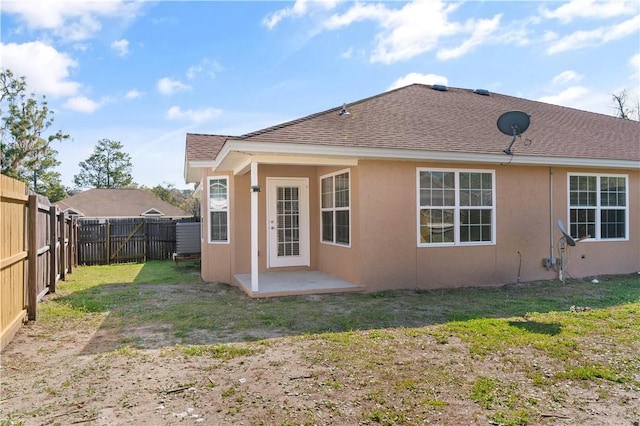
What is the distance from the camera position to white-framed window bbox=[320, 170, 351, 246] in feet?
27.1

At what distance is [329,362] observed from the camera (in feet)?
13.2

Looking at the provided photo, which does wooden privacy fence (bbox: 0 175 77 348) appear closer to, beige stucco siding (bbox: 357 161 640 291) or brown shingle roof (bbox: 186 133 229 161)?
brown shingle roof (bbox: 186 133 229 161)

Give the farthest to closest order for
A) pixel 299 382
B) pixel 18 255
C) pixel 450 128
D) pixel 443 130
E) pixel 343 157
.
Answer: pixel 450 128, pixel 443 130, pixel 343 157, pixel 18 255, pixel 299 382

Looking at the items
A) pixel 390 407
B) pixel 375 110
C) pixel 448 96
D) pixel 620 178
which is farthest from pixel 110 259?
pixel 620 178

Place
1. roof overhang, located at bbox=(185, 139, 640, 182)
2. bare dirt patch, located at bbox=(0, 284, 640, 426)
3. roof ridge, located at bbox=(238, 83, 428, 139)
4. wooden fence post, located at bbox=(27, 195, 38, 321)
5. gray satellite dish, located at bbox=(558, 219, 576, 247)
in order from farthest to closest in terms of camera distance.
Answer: gray satellite dish, located at bbox=(558, 219, 576, 247) → roof ridge, located at bbox=(238, 83, 428, 139) → roof overhang, located at bbox=(185, 139, 640, 182) → wooden fence post, located at bbox=(27, 195, 38, 321) → bare dirt patch, located at bbox=(0, 284, 640, 426)

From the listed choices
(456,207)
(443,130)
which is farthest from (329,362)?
(443,130)

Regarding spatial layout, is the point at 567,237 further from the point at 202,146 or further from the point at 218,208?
the point at 202,146

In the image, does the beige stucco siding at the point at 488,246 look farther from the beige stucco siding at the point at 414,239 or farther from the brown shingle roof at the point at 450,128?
the brown shingle roof at the point at 450,128

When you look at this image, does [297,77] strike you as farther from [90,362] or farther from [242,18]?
[90,362]

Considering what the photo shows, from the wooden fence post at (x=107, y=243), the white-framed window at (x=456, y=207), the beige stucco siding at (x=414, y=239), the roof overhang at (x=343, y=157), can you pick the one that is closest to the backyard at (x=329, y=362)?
the beige stucco siding at (x=414, y=239)

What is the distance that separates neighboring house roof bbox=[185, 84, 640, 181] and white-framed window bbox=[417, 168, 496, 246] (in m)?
0.59

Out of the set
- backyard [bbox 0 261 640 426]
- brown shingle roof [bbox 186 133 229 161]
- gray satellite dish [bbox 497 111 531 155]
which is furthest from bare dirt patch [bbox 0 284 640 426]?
brown shingle roof [bbox 186 133 229 161]

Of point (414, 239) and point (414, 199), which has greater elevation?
point (414, 199)

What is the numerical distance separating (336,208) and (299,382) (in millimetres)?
5424
